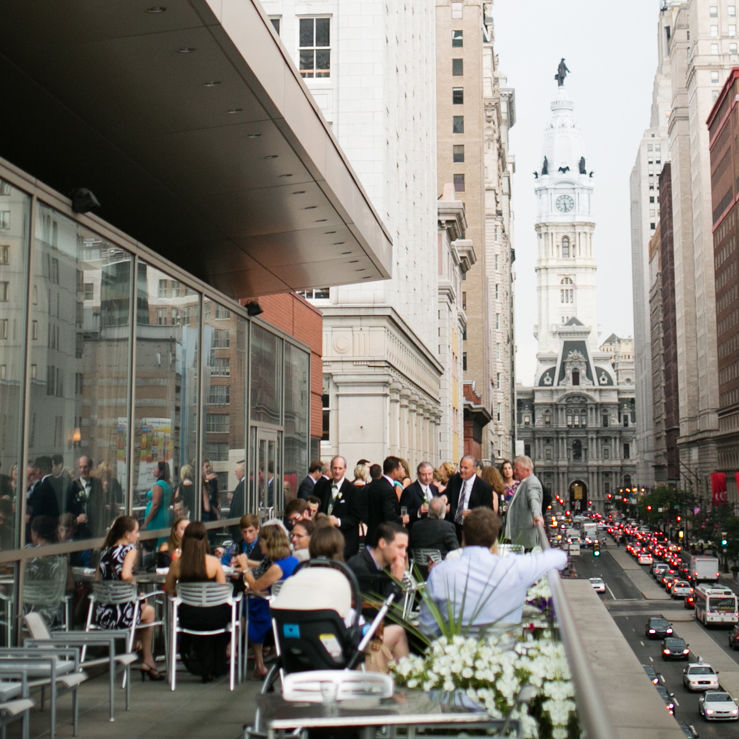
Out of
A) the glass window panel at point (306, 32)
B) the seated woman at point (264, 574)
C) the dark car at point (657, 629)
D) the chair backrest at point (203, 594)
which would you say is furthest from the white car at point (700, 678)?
the chair backrest at point (203, 594)

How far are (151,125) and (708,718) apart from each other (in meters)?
36.4

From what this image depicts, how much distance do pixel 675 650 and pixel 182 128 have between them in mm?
48356

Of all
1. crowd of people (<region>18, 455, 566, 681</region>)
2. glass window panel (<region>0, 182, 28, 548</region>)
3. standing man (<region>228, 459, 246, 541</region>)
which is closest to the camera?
crowd of people (<region>18, 455, 566, 681</region>)

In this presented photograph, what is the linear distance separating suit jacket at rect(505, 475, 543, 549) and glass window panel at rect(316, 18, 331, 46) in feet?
86.8

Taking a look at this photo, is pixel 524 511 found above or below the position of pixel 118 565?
above

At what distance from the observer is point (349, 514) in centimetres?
1495

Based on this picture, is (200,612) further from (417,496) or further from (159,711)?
(417,496)

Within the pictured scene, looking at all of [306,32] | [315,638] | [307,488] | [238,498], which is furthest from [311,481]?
[306,32]

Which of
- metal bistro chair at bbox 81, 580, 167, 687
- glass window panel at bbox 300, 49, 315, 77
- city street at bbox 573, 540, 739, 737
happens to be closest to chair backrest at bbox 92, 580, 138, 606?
metal bistro chair at bbox 81, 580, 167, 687

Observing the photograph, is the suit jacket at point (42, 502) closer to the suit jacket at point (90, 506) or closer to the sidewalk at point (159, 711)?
the suit jacket at point (90, 506)

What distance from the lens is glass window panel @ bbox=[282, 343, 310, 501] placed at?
2297cm

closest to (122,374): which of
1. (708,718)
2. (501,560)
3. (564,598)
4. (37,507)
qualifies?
(37,507)

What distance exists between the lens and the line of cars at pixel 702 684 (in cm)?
4188

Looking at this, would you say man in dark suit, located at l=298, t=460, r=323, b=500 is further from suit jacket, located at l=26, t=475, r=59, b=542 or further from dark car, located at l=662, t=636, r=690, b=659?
dark car, located at l=662, t=636, r=690, b=659
